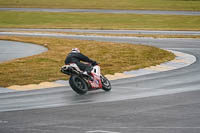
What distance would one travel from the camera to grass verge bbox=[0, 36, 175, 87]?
61.3ft

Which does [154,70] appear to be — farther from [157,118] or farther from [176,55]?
[157,118]

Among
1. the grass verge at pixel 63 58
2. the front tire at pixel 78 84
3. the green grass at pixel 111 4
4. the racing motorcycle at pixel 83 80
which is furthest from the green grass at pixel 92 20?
the front tire at pixel 78 84

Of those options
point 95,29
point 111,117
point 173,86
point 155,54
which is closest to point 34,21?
point 95,29

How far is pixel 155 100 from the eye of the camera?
13.7 meters

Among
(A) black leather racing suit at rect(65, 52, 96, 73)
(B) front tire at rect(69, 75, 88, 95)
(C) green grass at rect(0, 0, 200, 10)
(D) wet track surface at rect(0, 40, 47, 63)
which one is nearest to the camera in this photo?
(B) front tire at rect(69, 75, 88, 95)

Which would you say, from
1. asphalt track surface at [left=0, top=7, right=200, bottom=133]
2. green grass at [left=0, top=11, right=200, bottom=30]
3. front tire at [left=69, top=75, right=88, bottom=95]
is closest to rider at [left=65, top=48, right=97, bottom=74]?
front tire at [left=69, top=75, right=88, bottom=95]

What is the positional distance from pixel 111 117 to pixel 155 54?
15526 millimetres

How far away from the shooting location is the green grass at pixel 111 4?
6944 cm

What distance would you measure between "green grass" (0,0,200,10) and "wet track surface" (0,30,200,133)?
52.6m

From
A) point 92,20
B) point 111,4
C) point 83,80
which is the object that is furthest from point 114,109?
point 111,4

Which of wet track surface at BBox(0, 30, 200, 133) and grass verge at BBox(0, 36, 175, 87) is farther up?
wet track surface at BBox(0, 30, 200, 133)

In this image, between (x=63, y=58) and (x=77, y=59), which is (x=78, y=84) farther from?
(x=63, y=58)

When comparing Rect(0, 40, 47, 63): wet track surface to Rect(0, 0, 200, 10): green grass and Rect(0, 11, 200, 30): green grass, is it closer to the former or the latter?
Rect(0, 11, 200, 30): green grass

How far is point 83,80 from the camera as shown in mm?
15109
